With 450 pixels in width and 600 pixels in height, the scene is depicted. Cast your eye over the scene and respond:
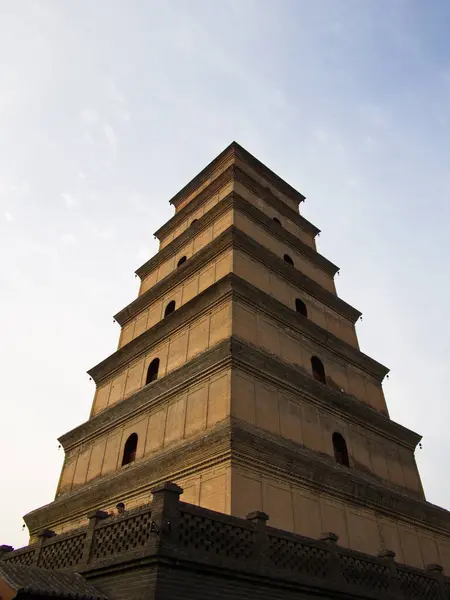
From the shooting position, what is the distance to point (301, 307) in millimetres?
18641

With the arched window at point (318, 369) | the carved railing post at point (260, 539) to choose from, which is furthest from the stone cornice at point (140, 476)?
the arched window at point (318, 369)

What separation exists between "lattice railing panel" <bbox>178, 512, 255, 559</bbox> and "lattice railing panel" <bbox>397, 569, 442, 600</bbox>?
15.3 ft

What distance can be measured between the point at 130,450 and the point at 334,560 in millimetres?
7194

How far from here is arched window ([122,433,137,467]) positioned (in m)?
15.1

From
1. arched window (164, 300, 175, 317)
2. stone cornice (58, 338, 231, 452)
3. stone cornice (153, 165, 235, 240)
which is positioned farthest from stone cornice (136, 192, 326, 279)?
stone cornice (58, 338, 231, 452)

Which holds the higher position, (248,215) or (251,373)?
(248,215)

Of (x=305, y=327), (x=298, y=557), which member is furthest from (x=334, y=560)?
(x=305, y=327)

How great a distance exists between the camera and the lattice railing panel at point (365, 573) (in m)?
10.2

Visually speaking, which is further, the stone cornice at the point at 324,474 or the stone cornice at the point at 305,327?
the stone cornice at the point at 305,327

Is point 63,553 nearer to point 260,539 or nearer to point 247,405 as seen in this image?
point 260,539

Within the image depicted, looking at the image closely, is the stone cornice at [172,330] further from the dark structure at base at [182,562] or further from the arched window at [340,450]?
the dark structure at base at [182,562]

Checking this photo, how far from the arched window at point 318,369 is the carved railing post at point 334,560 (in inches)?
269

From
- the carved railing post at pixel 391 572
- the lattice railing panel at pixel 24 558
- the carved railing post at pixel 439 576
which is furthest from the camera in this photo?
the carved railing post at pixel 439 576

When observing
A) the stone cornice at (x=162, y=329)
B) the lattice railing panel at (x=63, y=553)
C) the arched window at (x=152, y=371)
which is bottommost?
the lattice railing panel at (x=63, y=553)
